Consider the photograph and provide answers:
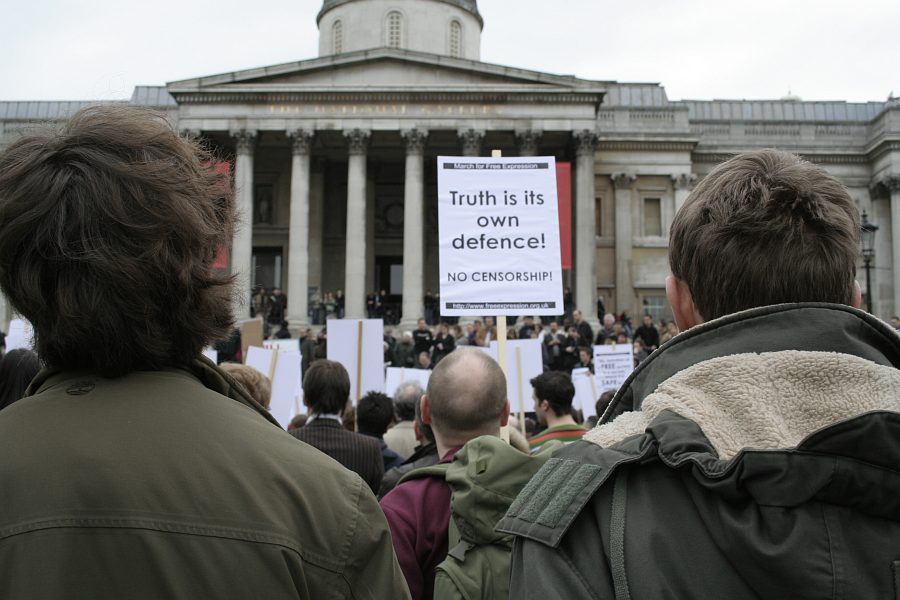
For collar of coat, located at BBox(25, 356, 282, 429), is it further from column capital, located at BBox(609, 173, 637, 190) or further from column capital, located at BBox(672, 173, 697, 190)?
column capital, located at BBox(672, 173, 697, 190)

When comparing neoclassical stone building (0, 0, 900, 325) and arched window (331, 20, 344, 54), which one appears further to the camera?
Answer: arched window (331, 20, 344, 54)

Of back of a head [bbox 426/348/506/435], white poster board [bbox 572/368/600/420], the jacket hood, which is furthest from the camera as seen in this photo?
white poster board [bbox 572/368/600/420]

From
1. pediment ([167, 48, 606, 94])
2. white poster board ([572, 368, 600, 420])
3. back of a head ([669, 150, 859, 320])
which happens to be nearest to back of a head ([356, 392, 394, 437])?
back of a head ([669, 150, 859, 320])

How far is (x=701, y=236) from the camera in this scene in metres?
1.86

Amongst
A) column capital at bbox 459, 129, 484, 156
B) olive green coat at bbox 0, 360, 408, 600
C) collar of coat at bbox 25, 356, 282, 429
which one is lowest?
olive green coat at bbox 0, 360, 408, 600

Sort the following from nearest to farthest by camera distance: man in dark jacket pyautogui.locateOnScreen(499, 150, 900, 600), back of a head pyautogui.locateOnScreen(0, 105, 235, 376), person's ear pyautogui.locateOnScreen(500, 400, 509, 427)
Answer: man in dark jacket pyautogui.locateOnScreen(499, 150, 900, 600)
back of a head pyautogui.locateOnScreen(0, 105, 235, 376)
person's ear pyautogui.locateOnScreen(500, 400, 509, 427)

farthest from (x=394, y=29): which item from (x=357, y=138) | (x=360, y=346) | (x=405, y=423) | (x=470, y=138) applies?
(x=405, y=423)

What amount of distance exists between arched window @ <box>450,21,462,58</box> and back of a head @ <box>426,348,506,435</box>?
38901 millimetres

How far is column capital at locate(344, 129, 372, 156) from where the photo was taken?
33312mm

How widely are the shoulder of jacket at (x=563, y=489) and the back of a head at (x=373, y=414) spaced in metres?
4.21

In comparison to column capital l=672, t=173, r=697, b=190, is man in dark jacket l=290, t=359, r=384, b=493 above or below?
below

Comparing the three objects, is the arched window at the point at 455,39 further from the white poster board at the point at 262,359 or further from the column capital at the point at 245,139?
the white poster board at the point at 262,359

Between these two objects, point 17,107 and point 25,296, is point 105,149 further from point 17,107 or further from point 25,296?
point 17,107

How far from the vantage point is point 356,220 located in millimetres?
33469
